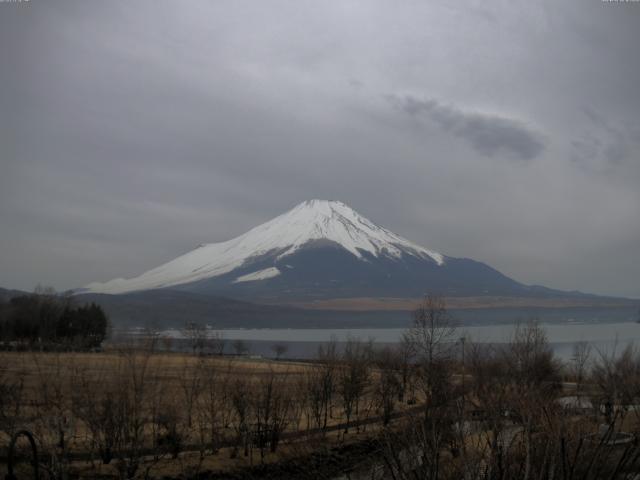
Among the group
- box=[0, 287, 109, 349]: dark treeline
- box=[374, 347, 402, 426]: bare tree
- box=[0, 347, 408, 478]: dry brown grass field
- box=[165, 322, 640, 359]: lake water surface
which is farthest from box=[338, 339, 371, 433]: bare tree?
box=[0, 287, 109, 349]: dark treeline

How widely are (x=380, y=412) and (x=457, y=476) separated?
2634cm

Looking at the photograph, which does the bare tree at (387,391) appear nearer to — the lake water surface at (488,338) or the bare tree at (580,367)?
the bare tree at (580,367)

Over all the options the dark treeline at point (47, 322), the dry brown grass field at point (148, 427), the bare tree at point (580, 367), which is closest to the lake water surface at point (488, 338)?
the bare tree at point (580, 367)

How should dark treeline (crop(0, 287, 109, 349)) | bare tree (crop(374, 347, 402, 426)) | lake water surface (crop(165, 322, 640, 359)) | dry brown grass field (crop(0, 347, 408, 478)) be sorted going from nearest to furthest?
dry brown grass field (crop(0, 347, 408, 478)) < bare tree (crop(374, 347, 402, 426)) < dark treeline (crop(0, 287, 109, 349)) < lake water surface (crop(165, 322, 640, 359))

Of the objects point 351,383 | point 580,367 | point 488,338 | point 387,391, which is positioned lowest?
point 488,338

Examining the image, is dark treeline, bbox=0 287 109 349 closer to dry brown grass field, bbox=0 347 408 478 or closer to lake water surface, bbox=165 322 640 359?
lake water surface, bbox=165 322 640 359

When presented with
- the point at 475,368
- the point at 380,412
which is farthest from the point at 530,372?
the point at 380,412

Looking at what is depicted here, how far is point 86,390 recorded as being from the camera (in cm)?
2116

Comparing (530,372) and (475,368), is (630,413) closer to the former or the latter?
(530,372)

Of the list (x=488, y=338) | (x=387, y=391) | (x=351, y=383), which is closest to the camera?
(x=387, y=391)

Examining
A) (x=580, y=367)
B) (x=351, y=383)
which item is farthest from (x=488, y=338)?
(x=351, y=383)

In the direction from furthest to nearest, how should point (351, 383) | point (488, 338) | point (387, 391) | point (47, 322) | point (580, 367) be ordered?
point (488, 338) < point (47, 322) < point (580, 367) < point (351, 383) < point (387, 391)

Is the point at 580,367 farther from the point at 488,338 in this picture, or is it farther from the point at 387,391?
the point at 488,338

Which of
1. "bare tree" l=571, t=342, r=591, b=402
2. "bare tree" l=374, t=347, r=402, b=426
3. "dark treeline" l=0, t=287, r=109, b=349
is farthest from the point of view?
"dark treeline" l=0, t=287, r=109, b=349
